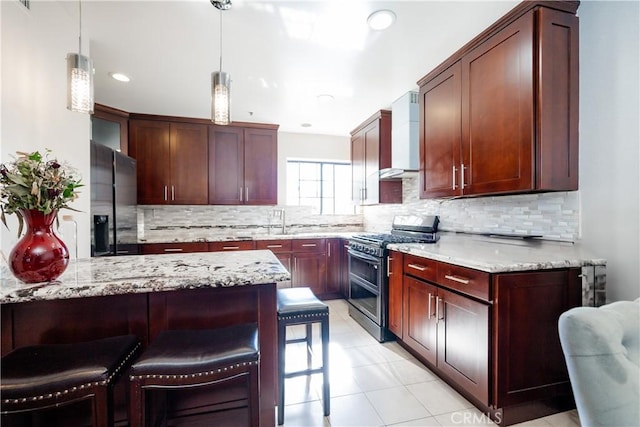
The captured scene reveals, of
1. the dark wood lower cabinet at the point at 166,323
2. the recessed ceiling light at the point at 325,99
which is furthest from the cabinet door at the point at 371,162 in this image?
the dark wood lower cabinet at the point at 166,323

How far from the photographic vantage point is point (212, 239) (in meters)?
3.53

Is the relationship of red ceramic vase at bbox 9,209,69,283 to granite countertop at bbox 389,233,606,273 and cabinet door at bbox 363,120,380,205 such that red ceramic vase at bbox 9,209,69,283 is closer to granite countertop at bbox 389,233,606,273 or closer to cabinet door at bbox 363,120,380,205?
granite countertop at bbox 389,233,606,273

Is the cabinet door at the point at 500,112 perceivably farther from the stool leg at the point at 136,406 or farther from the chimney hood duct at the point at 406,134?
the stool leg at the point at 136,406

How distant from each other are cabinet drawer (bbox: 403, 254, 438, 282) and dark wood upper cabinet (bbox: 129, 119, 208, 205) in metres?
2.86

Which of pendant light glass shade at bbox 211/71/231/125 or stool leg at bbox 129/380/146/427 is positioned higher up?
pendant light glass shade at bbox 211/71/231/125

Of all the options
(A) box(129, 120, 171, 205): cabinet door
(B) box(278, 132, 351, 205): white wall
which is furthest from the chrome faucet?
(A) box(129, 120, 171, 205): cabinet door

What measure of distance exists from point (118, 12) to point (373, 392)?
3021 mm

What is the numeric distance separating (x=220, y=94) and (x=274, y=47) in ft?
3.01

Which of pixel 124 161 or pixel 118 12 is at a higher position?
pixel 118 12

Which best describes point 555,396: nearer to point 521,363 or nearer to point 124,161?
point 521,363

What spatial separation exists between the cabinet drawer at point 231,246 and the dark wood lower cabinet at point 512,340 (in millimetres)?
2596

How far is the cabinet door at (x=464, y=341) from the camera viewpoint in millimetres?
1548

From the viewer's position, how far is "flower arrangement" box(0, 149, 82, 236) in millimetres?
1030

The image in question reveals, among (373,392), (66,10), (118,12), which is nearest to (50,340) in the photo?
(373,392)
